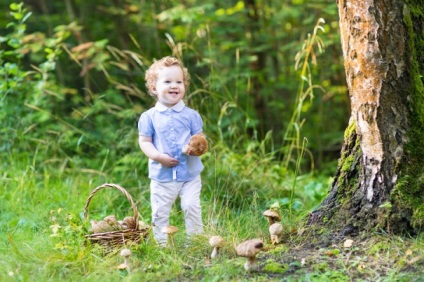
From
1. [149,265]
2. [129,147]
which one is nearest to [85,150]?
[129,147]

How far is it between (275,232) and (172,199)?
0.78 m

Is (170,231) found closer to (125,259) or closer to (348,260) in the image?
(125,259)

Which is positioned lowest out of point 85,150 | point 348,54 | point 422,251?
point 422,251

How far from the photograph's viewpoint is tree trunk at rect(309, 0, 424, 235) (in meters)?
3.68

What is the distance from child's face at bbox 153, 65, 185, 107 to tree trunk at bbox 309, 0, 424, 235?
1.12 metres

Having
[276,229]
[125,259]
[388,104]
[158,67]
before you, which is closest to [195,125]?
[158,67]

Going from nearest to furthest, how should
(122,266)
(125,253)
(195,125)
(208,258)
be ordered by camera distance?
(125,253)
(122,266)
(208,258)
(195,125)

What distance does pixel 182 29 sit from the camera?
9.27 metres

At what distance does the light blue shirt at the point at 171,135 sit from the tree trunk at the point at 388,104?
111cm

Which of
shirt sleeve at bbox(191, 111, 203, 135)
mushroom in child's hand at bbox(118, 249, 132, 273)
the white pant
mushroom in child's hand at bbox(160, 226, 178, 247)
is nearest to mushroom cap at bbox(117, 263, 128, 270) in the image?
mushroom in child's hand at bbox(118, 249, 132, 273)

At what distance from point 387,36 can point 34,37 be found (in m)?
4.87

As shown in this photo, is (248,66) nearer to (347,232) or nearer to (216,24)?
(216,24)

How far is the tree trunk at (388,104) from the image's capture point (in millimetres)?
3680

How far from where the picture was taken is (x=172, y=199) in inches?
170
